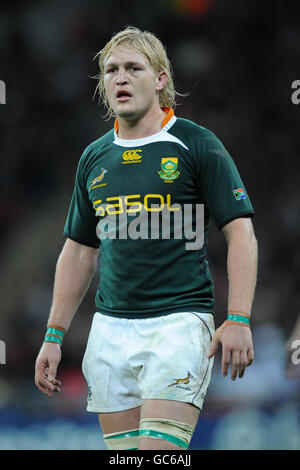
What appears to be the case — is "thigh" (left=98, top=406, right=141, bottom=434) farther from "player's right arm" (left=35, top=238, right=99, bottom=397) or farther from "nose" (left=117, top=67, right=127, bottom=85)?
"nose" (left=117, top=67, right=127, bottom=85)

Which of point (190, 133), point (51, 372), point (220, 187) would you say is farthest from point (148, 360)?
point (190, 133)

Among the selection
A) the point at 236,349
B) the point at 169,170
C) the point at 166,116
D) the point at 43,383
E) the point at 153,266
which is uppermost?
the point at 166,116

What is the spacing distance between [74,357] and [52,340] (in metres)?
5.64

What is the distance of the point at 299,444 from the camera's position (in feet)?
22.3

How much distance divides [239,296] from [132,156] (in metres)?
0.87

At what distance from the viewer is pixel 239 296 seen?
327 centimetres

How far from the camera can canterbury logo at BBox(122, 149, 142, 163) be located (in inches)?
140

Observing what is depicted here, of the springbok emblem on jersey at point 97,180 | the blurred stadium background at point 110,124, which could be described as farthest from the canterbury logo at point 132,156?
the blurred stadium background at point 110,124

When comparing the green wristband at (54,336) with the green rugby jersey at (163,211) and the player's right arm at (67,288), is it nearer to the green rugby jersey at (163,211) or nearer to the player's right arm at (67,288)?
the player's right arm at (67,288)

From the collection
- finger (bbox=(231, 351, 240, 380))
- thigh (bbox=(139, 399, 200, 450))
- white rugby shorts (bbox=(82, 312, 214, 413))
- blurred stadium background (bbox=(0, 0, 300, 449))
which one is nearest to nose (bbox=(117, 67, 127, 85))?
white rugby shorts (bbox=(82, 312, 214, 413))

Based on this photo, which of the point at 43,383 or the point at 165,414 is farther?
the point at 43,383

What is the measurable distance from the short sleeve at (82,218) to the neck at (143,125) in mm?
330

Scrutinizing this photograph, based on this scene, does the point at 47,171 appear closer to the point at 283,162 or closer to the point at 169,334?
the point at 283,162

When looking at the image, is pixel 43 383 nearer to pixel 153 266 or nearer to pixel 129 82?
pixel 153 266
